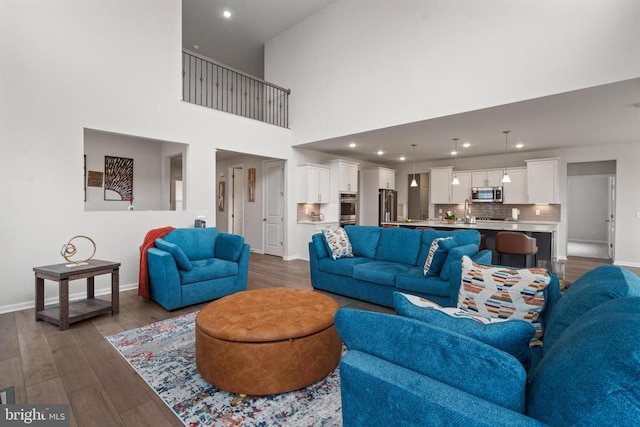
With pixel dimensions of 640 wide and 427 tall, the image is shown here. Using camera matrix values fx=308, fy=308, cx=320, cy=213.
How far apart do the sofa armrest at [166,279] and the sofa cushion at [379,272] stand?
2.12 metres

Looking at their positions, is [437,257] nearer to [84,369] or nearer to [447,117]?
[447,117]

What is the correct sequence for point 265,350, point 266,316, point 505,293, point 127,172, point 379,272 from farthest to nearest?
point 127,172, point 379,272, point 266,316, point 265,350, point 505,293

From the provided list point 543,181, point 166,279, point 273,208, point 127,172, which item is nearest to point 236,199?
point 273,208

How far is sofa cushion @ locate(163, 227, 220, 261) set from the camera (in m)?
4.23

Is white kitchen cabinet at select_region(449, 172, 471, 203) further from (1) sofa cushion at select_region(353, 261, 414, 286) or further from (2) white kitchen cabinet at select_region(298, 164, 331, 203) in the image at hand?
(1) sofa cushion at select_region(353, 261, 414, 286)

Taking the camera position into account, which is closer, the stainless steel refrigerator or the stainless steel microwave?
the stainless steel microwave

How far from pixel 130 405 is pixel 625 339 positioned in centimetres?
240

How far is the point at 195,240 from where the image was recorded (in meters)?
4.40

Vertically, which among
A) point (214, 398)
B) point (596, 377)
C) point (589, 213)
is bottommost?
point (214, 398)

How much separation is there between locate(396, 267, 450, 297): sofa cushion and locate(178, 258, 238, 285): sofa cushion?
2143 millimetres

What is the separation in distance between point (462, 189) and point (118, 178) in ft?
26.4

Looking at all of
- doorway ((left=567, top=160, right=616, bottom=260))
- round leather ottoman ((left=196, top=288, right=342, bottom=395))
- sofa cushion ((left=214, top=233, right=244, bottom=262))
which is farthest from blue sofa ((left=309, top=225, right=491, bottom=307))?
doorway ((left=567, top=160, right=616, bottom=260))

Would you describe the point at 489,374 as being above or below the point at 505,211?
below

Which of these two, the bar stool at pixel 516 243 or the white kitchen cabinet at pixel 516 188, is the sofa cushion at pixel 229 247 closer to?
the bar stool at pixel 516 243
